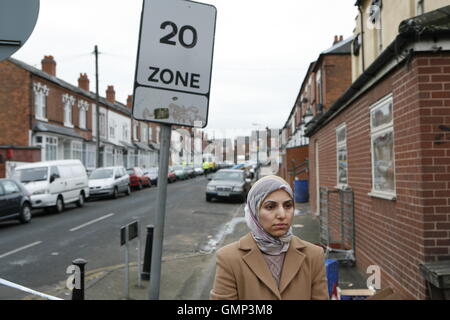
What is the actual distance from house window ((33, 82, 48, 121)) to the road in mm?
13063

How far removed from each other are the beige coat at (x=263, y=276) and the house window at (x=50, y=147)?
2930 cm

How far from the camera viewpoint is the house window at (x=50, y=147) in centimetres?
2878

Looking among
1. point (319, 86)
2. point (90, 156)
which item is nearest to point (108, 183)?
point (319, 86)

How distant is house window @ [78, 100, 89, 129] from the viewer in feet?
120

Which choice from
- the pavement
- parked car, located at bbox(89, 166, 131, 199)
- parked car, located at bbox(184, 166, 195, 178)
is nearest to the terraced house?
parked car, located at bbox(89, 166, 131, 199)

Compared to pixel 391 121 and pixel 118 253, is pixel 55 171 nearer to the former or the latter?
pixel 118 253

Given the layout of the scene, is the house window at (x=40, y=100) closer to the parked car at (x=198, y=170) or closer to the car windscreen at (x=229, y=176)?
the car windscreen at (x=229, y=176)

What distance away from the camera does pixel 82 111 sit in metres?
37.2

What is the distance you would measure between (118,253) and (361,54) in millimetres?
8961

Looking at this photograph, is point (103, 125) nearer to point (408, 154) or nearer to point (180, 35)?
point (408, 154)

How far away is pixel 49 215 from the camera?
52.4 ft

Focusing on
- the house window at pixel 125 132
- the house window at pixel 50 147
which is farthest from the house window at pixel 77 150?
the house window at pixel 125 132
